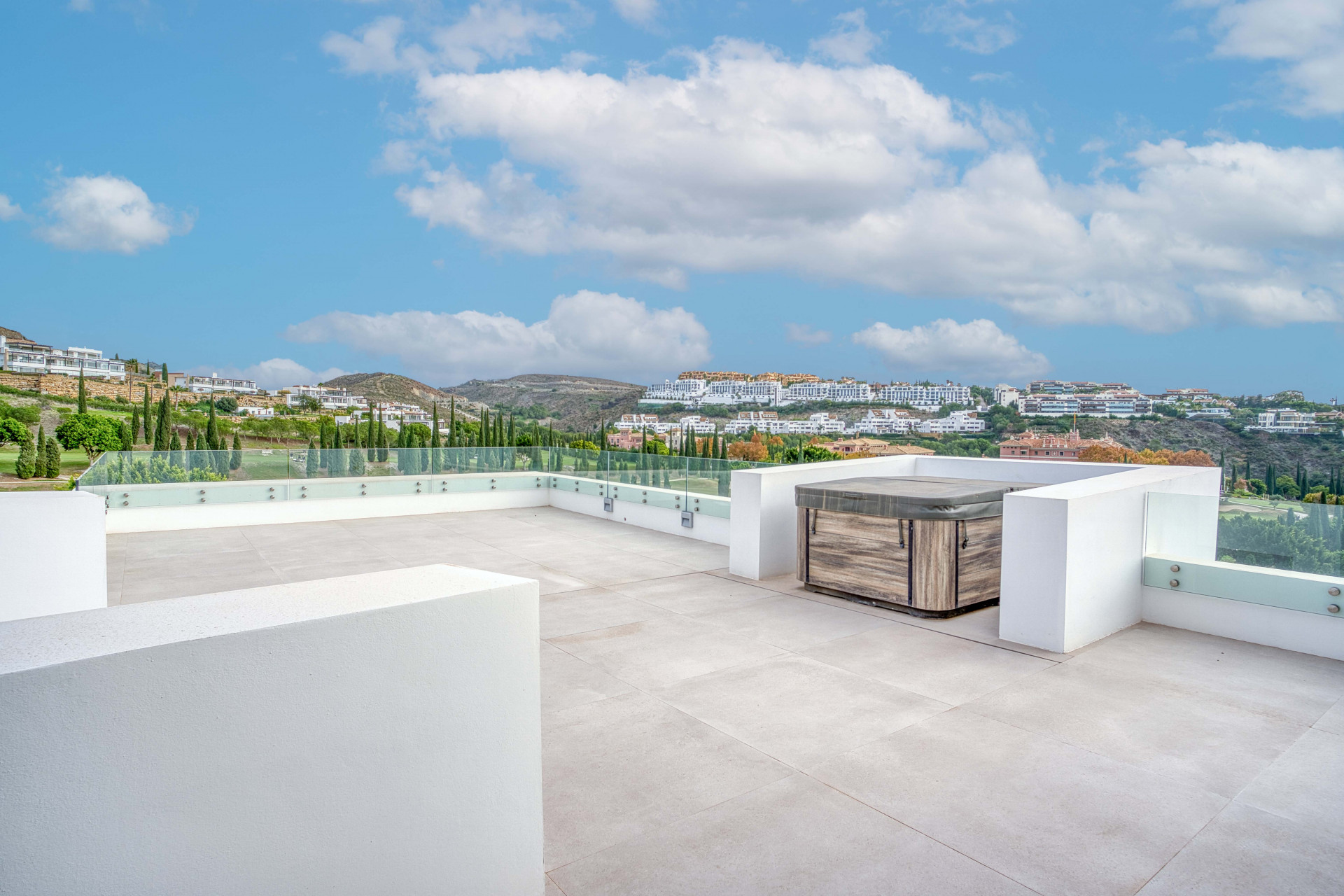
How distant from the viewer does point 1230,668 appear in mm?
4867

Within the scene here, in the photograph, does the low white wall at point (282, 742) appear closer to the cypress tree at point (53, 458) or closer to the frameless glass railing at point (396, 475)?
the frameless glass railing at point (396, 475)

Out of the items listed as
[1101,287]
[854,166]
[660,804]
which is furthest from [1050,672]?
[1101,287]

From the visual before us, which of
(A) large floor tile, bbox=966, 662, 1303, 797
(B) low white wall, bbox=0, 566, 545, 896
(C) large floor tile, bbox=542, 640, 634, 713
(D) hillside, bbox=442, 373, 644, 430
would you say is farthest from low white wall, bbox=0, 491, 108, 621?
(D) hillside, bbox=442, 373, 644, 430

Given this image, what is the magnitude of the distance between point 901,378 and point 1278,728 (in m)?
52.3

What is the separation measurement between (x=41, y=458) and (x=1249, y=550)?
55.0 metres

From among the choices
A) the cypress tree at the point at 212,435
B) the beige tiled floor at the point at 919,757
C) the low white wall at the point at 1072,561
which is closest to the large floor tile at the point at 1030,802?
the beige tiled floor at the point at 919,757

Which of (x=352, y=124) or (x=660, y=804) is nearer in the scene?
(x=660, y=804)

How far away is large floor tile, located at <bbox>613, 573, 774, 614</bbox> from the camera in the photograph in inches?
261

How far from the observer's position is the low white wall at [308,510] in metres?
11.3

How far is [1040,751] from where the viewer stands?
12.0 ft

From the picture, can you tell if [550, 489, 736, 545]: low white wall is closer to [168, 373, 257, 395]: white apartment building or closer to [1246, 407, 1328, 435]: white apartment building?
[1246, 407, 1328, 435]: white apartment building

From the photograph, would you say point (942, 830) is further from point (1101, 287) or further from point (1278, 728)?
point (1101, 287)

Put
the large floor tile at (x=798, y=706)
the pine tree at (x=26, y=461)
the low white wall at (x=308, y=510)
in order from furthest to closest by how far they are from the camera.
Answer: the pine tree at (x=26, y=461) → the low white wall at (x=308, y=510) → the large floor tile at (x=798, y=706)

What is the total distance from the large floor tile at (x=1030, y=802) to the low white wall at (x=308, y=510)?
1099cm
